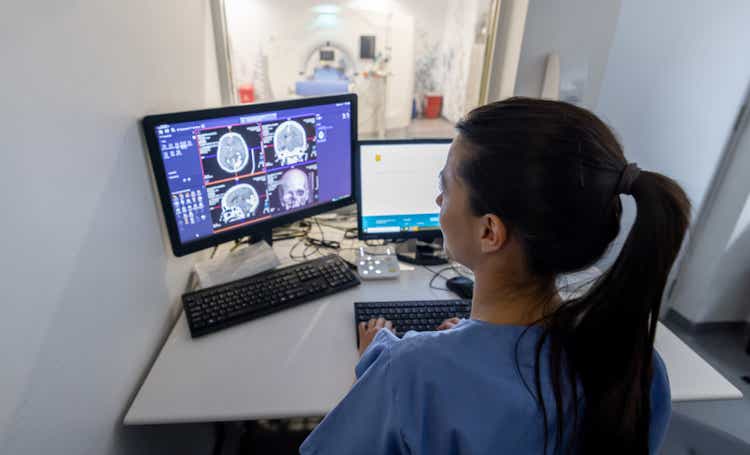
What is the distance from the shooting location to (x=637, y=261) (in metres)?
0.64

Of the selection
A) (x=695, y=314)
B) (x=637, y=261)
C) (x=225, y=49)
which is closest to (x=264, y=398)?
(x=637, y=261)

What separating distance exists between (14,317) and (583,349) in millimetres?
829

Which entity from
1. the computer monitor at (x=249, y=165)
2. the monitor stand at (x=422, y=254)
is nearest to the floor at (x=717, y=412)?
the monitor stand at (x=422, y=254)

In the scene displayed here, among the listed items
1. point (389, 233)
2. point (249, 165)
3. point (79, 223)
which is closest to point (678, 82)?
point (389, 233)

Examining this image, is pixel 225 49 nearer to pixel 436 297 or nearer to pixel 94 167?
pixel 94 167

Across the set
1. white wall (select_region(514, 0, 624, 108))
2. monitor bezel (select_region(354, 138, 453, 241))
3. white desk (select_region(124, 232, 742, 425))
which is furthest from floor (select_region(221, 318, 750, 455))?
white wall (select_region(514, 0, 624, 108))

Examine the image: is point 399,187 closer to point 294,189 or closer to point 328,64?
point 294,189

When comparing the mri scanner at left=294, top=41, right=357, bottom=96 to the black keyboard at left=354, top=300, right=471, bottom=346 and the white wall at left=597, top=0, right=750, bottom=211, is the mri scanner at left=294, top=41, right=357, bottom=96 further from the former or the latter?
the black keyboard at left=354, top=300, right=471, bottom=346

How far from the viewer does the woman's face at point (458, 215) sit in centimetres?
76

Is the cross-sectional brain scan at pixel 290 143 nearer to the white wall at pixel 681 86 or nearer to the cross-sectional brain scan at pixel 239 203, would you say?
the cross-sectional brain scan at pixel 239 203

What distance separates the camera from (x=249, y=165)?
4.16ft

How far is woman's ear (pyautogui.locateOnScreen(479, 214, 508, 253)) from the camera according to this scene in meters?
0.71

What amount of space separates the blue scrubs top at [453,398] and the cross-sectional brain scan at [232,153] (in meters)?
0.74

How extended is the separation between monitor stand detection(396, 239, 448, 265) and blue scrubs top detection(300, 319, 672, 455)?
2.59 ft
